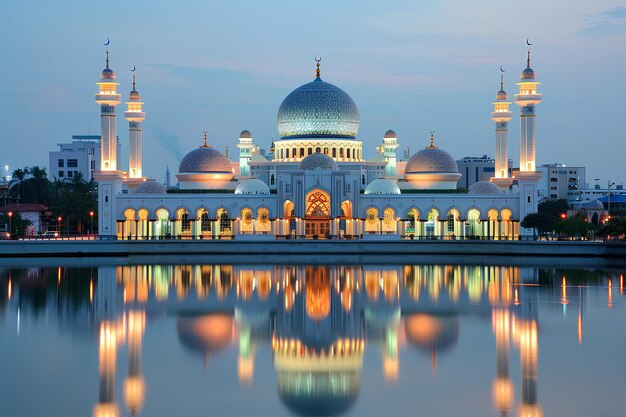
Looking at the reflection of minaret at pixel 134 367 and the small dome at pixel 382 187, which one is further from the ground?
the small dome at pixel 382 187

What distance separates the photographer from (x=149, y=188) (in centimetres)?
4384

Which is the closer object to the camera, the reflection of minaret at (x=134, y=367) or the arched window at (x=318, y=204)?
the reflection of minaret at (x=134, y=367)

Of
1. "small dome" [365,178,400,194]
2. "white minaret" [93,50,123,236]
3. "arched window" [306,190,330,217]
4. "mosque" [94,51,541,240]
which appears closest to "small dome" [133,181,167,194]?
"mosque" [94,51,541,240]

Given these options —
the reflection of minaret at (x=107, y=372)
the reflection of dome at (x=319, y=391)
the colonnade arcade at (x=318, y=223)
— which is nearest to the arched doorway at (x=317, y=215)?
the colonnade arcade at (x=318, y=223)

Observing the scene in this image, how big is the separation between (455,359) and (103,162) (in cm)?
3004

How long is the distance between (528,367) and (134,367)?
5564 mm

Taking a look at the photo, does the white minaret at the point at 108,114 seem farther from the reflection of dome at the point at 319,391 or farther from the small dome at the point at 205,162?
the reflection of dome at the point at 319,391

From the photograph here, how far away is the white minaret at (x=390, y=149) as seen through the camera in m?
47.8

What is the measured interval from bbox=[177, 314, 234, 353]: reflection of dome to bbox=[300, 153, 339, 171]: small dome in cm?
2378

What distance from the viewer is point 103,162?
140ft

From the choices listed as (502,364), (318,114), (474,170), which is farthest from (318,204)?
(474,170)

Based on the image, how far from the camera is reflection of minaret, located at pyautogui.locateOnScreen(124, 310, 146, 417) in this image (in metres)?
12.3

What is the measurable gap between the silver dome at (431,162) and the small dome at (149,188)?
11.5 meters

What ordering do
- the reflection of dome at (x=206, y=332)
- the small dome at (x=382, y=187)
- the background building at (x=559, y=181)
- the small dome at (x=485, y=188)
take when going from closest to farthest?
the reflection of dome at (x=206, y=332), the small dome at (x=382, y=187), the small dome at (x=485, y=188), the background building at (x=559, y=181)
